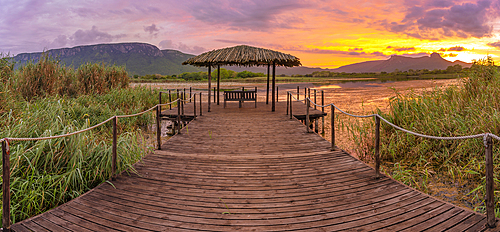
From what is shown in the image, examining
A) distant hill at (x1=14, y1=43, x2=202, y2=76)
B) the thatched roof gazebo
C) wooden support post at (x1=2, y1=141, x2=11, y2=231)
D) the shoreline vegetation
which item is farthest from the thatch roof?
distant hill at (x1=14, y1=43, x2=202, y2=76)

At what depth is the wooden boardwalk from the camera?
266 cm

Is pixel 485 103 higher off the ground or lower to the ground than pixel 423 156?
Answer: higher

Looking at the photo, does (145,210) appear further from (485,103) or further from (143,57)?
(143,57)

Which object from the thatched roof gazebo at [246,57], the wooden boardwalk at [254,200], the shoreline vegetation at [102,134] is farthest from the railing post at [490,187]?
the thatched roof gazebo at [246,57]

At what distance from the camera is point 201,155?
17.0 ft

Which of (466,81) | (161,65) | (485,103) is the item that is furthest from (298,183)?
(161,65)

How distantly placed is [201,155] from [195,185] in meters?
1.51

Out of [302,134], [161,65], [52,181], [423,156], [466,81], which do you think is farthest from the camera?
[161,65]

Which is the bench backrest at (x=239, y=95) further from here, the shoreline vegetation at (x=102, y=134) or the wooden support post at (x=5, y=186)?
the wooden support post at (x=5, y=186)

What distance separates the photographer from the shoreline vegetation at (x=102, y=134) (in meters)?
3.54

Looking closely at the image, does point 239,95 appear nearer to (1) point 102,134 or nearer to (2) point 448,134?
(1) point 102,134

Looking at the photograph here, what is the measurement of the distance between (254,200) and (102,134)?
592 cm

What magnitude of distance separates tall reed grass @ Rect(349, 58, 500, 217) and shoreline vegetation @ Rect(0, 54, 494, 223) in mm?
21

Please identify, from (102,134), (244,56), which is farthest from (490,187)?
(244,56)
